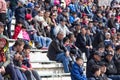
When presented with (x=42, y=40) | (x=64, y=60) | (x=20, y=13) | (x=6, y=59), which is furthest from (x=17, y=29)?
(x=6, y=59)

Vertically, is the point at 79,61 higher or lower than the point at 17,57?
lower

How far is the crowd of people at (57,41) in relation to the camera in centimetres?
1047

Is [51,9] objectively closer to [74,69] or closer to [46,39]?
[46,39]

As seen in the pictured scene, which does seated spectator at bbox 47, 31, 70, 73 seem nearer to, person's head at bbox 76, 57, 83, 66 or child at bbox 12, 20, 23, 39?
person's head at bbox 76, 57, 83, 66

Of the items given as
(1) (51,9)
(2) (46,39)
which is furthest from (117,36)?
(2) (46,39)

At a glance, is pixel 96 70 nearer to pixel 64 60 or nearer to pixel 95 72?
pixel 95 72

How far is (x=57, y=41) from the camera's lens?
13758mm

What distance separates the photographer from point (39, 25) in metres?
16.1

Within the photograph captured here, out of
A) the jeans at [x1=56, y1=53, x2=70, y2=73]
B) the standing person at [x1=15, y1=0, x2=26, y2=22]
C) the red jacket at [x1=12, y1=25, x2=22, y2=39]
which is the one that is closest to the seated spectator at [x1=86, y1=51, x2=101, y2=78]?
the jeans at [x1=56, y1=53, x2=70, y2=73]

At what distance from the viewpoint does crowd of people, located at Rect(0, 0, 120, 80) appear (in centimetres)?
1047

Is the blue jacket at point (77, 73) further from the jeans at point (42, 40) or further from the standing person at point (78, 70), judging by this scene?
the jeans at point (42, 40)

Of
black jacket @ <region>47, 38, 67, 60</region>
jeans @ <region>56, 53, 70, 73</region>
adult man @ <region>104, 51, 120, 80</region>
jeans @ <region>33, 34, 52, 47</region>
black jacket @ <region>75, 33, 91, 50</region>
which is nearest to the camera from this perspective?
jeans @ <region>56, 53, 70, 73</region>

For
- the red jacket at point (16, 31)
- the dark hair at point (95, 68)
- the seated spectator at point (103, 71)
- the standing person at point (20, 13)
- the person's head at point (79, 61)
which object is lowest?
the seated spectator at point (103, 71)

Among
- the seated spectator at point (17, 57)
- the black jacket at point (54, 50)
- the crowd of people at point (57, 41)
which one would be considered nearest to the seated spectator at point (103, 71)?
the crowd of people at point (57, 41)
